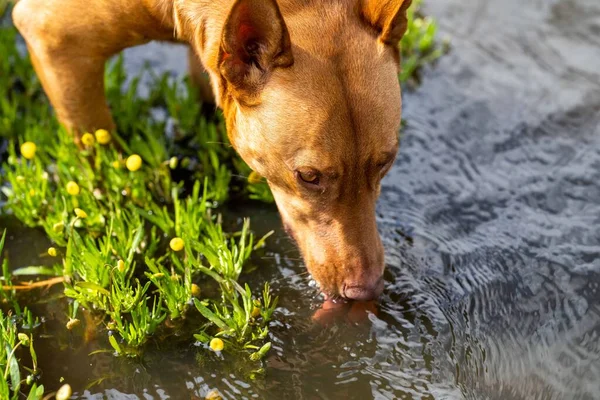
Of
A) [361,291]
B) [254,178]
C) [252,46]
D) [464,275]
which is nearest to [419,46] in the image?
[254,178]

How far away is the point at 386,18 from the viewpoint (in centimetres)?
353

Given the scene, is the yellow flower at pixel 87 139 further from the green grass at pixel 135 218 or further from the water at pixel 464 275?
the water at pixel 464 275

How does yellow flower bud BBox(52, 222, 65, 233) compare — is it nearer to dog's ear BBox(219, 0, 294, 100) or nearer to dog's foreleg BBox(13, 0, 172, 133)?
dog's foreleg BBox(13, 0, 172, 133)

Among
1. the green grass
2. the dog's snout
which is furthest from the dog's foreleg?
the dog's snout

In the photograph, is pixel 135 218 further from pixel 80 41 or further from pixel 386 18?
pixel 386 18

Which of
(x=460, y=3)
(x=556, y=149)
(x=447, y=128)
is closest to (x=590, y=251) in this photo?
(x=556, y=149)

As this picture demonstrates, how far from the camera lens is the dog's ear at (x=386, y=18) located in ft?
11.3

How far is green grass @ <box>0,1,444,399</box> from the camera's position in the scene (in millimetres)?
3627

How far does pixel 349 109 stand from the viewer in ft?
10.9

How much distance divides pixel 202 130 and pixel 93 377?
1897 mm

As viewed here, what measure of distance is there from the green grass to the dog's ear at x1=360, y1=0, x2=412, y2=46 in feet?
3.93

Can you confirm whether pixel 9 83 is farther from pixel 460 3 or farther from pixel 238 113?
pixel 460 3

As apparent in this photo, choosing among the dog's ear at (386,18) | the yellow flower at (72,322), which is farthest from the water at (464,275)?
the dog's ear at (386,18)

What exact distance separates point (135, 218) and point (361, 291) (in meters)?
1.32
